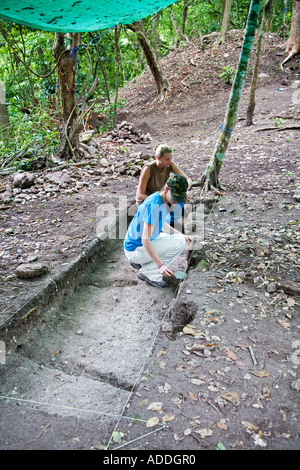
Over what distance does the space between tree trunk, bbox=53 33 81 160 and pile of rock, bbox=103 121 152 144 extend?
2021mm

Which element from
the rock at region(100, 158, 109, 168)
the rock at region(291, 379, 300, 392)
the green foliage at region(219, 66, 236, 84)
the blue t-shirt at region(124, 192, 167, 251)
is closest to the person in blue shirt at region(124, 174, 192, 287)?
the blue t-shirt at region(124, 192, 167, 251)

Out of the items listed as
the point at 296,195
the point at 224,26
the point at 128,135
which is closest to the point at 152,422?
the point at 296,195

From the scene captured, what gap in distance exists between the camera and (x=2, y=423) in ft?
6.06

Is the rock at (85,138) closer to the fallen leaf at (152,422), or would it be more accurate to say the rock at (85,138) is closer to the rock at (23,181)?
the rock at (23,181)

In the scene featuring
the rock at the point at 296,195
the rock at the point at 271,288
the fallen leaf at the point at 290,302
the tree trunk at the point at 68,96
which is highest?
the tree trunk at the point at 68,96

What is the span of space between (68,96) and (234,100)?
3.49 meters

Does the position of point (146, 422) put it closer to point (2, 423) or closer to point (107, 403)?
point (107, 403)

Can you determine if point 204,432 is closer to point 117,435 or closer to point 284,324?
point 117,435

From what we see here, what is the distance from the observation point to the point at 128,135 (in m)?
8.81

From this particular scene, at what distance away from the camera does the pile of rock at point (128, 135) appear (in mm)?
8606

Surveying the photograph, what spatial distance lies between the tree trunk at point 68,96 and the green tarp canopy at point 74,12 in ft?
4.57

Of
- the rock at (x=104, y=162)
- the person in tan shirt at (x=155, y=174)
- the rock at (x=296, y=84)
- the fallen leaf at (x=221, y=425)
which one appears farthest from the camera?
the rock at (x=296, y=84)

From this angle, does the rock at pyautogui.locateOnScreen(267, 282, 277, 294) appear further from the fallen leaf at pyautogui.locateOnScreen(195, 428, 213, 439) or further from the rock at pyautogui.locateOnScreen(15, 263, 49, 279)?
the rock at pyautogui.locateOnScreen(15, 263, 49, 279)

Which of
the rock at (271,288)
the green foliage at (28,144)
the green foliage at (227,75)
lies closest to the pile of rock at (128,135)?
the green foliage at (28,144)
